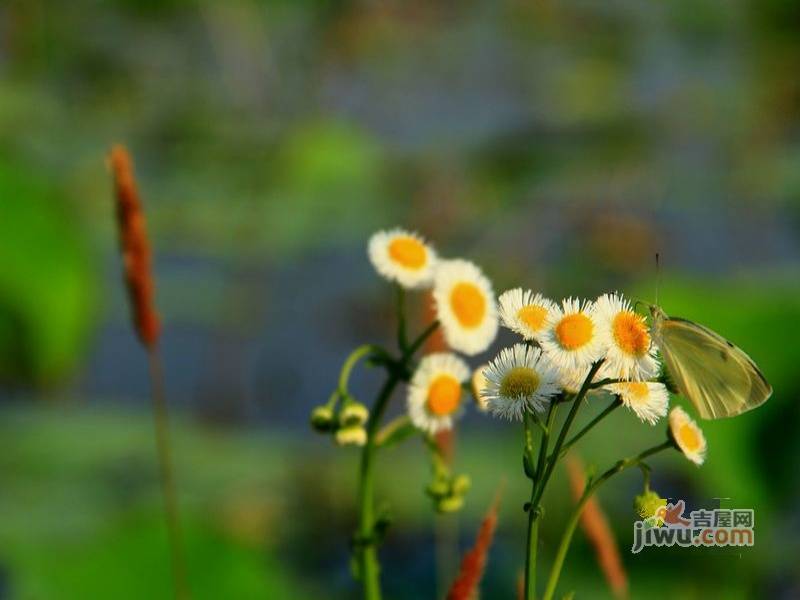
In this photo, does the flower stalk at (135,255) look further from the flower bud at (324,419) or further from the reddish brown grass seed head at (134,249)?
the flower bud at (324,419)

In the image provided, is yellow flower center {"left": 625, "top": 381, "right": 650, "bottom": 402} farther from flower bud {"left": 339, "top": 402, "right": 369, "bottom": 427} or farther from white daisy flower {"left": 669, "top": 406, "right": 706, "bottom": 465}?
flower bud {"left": 339, "top": 402, "right": 369, "bottom": 427}

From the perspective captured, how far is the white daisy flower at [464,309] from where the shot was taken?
0.35 m

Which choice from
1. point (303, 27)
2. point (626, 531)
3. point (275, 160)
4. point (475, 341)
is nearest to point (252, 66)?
point (303, 27)

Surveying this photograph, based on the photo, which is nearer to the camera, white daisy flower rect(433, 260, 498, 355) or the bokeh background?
white daisy flower rect(433, 260, 498, 355)

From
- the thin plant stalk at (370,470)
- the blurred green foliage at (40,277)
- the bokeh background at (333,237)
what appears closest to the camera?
the thin plant stalk at (370,470)

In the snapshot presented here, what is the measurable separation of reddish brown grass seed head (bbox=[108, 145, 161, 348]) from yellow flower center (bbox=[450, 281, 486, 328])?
15 cm

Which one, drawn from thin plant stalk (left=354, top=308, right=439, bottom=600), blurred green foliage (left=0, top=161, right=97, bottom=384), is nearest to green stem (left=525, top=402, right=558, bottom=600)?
thin plant stalk (left=354, top=308, right=439, bottom=600)

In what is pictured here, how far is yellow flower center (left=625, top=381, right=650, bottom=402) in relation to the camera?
0.84ft

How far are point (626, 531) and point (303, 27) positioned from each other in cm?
149

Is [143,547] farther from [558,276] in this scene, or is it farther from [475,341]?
[558,276]

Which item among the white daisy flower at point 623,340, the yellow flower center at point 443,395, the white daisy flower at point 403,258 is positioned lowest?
the yellow flower center at point 443,395

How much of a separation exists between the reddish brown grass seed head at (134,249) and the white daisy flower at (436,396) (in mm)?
162

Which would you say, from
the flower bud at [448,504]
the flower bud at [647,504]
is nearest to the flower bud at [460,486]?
the flower bud at [448,504]

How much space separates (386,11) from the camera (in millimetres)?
2295
